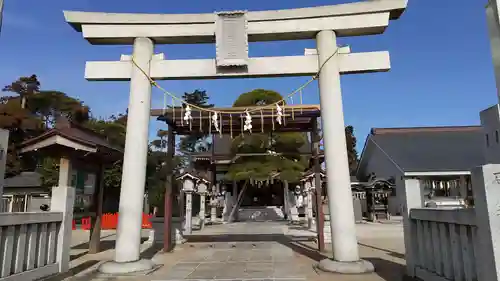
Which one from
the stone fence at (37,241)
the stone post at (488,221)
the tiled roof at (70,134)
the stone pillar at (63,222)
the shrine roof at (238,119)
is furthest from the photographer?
the shrine roof at (238,119)

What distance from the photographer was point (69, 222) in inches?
269

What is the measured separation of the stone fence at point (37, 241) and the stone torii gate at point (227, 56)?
3.47 ft

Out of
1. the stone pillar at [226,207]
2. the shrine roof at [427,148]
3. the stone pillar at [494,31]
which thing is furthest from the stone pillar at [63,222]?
the shrine roof at [427,148]

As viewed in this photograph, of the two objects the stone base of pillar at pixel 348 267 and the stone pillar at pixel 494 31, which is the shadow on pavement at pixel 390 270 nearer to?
the stone base of pillar at pixel 348 267

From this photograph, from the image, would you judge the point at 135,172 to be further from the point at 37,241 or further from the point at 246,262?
the point at 246,262

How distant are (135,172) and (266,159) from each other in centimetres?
1800

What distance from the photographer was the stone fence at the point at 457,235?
11.4 feet

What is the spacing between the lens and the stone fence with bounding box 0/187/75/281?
202 inches

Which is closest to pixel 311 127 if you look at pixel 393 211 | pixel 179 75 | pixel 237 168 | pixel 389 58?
pixel 389 58

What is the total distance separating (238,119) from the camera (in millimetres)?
10398

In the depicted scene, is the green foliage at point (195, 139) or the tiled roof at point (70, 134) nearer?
the tiled roof at point (70, 134)

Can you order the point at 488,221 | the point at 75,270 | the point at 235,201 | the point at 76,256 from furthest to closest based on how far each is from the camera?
the point at 235,201 < the point at 76,256 < the point at 75,270 < the point at 488,221

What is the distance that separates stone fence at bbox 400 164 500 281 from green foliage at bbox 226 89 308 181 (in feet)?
55.7

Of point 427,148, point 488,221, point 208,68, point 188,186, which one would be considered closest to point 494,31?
point 488,221
